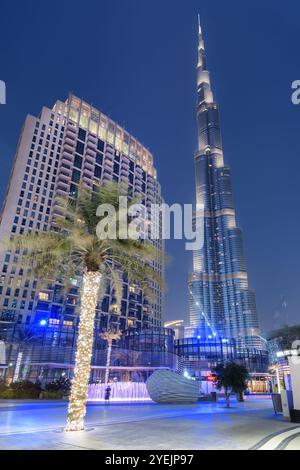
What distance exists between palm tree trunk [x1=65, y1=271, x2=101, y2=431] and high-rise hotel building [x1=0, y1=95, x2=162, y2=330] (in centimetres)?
5826

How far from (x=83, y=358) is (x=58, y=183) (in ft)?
290

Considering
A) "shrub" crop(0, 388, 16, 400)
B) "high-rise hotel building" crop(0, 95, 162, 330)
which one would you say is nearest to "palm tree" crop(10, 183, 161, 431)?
"shrub" crop(0, 388, 16, 400)

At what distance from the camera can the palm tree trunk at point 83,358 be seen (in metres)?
12.9

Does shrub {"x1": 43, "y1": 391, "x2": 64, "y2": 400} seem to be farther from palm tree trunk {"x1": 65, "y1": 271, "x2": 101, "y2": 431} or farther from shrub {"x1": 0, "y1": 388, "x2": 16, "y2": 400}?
palm tree trunk {"x1": 65, "y1": 271, "x2": 101, "y2": 431}

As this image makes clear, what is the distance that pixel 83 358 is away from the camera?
14250mm

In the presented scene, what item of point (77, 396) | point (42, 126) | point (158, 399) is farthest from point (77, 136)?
point (77, 396)

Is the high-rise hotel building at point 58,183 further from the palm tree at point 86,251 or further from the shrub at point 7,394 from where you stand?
the palm tree at point 86,251

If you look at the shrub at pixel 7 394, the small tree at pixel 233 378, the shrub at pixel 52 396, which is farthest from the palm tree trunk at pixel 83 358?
the shrub at pixel 52 396

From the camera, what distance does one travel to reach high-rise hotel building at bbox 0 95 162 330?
80875 millimetres

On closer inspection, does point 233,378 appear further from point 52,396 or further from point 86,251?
point 86,251

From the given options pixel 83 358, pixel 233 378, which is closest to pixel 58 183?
pixel 233 378

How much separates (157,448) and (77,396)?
5922 mm
